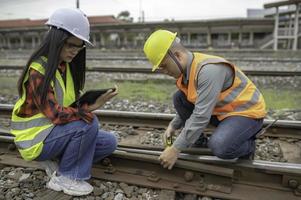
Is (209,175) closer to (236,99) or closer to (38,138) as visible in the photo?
(236,99)

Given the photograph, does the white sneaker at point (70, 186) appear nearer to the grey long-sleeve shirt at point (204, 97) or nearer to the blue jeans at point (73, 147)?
the blue jeans at point (73, 147)

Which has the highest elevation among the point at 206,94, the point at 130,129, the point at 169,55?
the point at 169,55

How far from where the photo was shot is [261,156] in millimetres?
3949

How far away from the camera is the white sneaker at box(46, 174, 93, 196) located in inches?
120

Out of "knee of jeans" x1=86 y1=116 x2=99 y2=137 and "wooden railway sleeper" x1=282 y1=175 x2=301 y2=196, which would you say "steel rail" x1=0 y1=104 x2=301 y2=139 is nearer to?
"wooden railway sleeper" x1=282 y1=175 x2=301 y2=196

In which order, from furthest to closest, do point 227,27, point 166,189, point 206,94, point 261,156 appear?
point 227,27 → point 261,156 → point 166,189 → point 206,94

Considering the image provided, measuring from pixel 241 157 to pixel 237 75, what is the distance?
796mm

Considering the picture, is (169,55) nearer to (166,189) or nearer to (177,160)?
(177,160)

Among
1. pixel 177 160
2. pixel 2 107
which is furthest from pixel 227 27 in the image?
pixel 177 160

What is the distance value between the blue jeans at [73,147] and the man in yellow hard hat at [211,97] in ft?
2.17

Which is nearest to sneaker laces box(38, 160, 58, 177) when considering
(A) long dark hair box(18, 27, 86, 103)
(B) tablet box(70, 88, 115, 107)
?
(B) tablet box(70, 88, 115, 107)

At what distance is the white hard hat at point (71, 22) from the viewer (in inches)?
112

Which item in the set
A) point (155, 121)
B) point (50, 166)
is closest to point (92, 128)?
point (50, 166)

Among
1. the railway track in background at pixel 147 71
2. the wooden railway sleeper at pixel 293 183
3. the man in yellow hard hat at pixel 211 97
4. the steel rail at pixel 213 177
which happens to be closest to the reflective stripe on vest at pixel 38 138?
the steel rail at pixel 213 177
